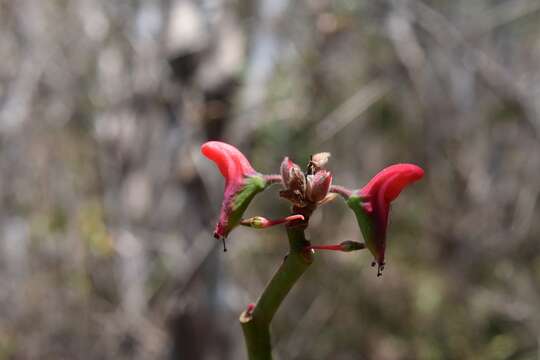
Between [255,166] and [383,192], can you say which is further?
[255,166]

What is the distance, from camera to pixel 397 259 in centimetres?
590

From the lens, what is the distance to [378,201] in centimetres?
80

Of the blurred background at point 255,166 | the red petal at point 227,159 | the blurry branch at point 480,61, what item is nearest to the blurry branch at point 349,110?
the blurred background at point 255,166

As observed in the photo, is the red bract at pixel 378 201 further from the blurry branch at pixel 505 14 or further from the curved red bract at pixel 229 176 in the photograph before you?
the blurry branch at pixel 505 14

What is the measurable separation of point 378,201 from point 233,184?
18cm

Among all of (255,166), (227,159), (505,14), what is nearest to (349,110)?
(255,166)

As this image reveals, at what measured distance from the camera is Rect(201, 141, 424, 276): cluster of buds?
2.59 ft

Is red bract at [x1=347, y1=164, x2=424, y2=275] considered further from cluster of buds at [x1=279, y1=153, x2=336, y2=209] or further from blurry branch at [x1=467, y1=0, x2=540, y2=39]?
blurry branch at [x1=467, y1=0, x2=540, y2=39]

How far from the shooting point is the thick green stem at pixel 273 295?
81 centimetres

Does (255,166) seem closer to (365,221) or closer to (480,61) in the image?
(480,61)

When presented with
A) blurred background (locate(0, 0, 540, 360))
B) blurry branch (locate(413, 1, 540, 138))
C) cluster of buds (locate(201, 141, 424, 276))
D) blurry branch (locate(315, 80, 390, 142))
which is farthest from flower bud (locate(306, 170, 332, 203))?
blurry branch (locate(315, 80, 390, 142))

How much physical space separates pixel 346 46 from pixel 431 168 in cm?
171

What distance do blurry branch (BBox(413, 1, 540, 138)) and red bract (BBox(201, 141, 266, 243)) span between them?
2.91 metres

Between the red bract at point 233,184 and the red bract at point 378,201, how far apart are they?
0.41ft
